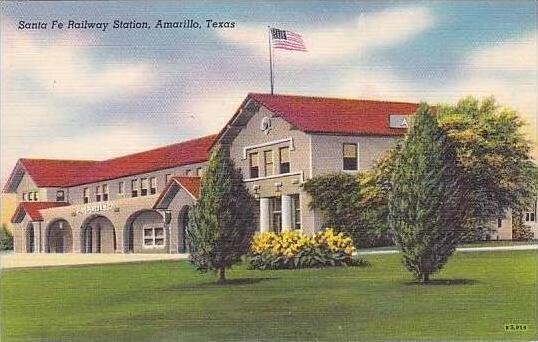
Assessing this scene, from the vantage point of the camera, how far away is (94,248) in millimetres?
14883

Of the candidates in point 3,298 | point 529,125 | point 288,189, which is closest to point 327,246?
point 288,189

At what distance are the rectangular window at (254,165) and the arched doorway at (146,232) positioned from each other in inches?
53.2

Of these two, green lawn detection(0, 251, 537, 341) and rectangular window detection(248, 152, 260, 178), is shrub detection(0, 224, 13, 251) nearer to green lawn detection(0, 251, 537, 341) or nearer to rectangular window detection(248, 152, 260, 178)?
green lawn detection(0, 251, 537, 341)

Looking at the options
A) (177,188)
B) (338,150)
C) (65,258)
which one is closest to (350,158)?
(338,150)

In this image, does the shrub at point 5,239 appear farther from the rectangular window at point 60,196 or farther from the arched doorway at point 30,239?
the rectangular window at point 60,196

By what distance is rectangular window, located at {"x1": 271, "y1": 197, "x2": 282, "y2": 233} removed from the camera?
552 inches

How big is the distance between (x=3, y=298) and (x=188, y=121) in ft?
10.2

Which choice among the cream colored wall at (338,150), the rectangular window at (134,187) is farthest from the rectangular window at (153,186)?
the cream colored wall at (338,150)

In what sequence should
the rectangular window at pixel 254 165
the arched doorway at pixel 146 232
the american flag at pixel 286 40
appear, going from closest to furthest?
the american flag at pixel 286 40, the rectangular window at pixel 254 165, the arched doorway at pixel 146 232

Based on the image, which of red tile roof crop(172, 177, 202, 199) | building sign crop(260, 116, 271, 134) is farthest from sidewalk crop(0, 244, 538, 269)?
building sign crop(260, 116, 271, 134)

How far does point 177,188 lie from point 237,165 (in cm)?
85

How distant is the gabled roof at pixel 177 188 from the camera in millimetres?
14359

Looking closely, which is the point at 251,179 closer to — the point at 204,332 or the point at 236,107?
the point at 236,107

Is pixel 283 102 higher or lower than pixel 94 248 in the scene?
higher
